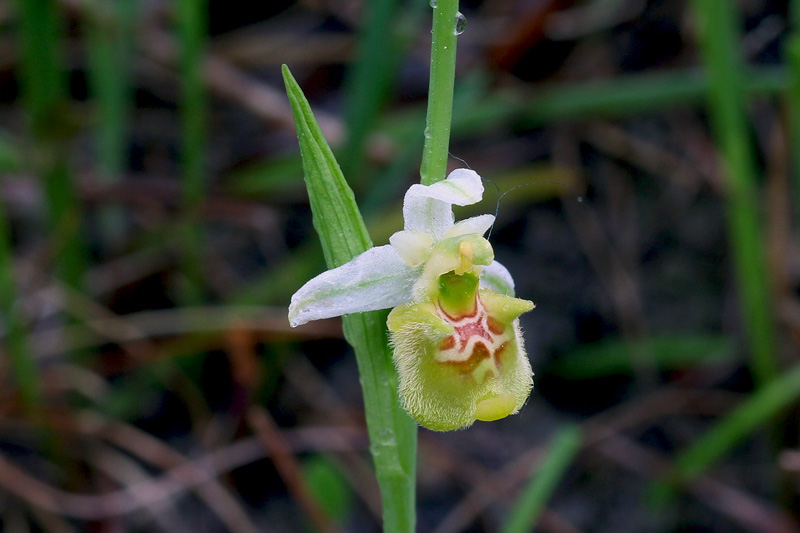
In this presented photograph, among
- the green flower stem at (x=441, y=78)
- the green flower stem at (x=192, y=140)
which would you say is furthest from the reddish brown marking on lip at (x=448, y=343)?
the green flower stem at (x=192, y=140)

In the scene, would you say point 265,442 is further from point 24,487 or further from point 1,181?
point 1,181

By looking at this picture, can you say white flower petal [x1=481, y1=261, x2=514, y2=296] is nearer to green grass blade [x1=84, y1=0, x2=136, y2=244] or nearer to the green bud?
the green bud

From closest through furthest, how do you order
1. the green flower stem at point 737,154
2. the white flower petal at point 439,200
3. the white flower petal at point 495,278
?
the white flower petal at point 439,200, the white flower petal at point 495,278, the green flower stem at point 737,154

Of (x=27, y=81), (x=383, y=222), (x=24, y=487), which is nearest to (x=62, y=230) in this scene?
(x=27, y=81)

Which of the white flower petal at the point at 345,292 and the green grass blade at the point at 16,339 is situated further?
the green grass blade at the point at 16,339

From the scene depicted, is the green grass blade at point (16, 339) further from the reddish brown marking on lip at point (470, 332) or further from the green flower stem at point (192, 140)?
the reddish brown marking on lip at point (470, 332)

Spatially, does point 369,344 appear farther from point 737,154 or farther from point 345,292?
point 737,154

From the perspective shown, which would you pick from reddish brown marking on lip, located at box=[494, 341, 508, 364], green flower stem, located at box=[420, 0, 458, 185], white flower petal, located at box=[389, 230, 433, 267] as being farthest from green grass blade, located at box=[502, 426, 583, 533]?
green flower stem, located at box=[420, 0, 458, 185]
